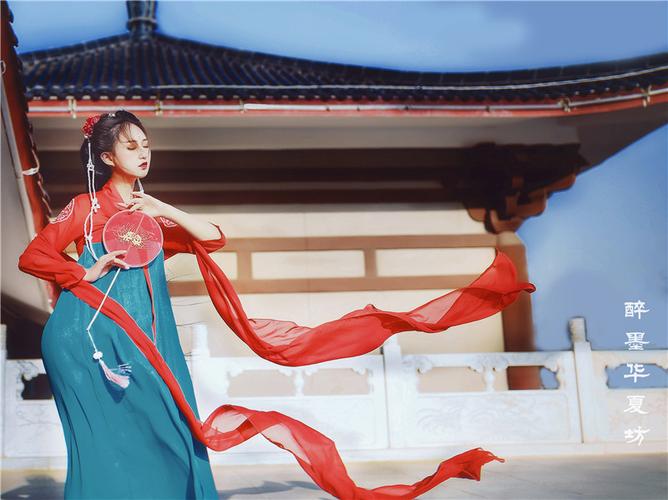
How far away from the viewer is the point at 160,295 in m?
2.89

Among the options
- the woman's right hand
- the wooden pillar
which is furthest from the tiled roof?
the woman's right hand

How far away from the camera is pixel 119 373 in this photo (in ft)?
8.80

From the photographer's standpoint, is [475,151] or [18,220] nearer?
[18,220]

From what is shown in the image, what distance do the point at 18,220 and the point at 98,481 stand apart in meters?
4.31

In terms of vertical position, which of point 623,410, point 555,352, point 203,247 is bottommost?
point 623,410

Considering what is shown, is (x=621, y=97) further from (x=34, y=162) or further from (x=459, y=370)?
(x=34, y=162)

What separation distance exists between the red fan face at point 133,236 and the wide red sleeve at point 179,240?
6.6 inches

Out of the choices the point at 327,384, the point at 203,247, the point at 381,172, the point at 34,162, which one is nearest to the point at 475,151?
the point at 381,172

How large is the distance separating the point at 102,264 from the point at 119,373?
0.42 meters

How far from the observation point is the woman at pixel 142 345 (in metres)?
2.71

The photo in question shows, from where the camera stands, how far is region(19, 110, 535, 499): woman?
271cm

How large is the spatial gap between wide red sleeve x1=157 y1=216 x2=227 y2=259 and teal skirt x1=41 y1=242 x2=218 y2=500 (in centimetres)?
43

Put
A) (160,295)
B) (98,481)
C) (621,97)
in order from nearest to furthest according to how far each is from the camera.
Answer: (98,481) → (160,295) → (621,97)

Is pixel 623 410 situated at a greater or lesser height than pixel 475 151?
lesser
